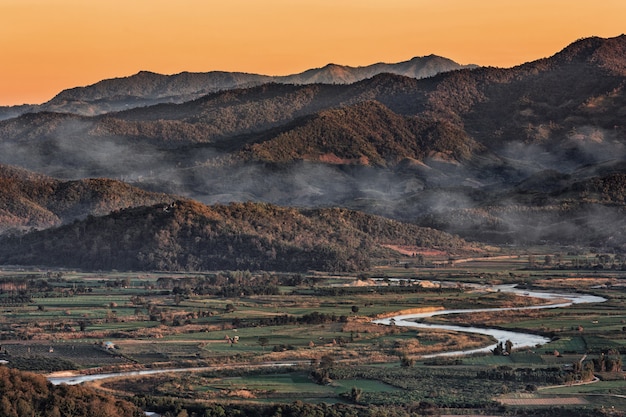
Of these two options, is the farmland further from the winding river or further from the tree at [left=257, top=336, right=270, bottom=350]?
the winding river

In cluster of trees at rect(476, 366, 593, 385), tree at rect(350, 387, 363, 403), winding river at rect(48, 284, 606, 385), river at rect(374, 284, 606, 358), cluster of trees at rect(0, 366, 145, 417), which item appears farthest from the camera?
river at rect(374, 284, 606, 358)

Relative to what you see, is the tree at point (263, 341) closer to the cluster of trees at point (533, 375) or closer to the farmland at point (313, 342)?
the farmland at point (313, 342)

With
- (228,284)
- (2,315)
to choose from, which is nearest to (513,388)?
(2,315)

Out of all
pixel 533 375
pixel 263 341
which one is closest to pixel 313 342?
pixel 263 341

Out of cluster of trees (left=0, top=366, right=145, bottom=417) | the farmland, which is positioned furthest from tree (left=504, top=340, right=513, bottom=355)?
cluster of trees (left=0, top=366, right=145, bottom=417)

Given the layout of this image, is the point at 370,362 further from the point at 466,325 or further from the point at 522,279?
the point at 522,279

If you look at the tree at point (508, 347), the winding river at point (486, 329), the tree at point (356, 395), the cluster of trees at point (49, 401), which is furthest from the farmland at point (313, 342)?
the cluster of trees at point (49, 401)
